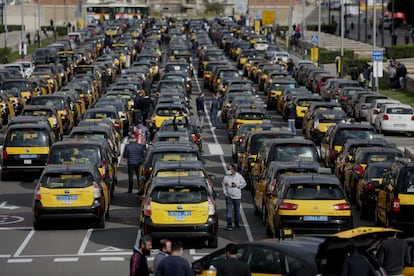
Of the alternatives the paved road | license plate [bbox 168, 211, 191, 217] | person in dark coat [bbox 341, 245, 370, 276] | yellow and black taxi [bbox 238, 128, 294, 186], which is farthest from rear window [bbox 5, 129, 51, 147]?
person in dark coat [bbox 341, 245, 370, 276]

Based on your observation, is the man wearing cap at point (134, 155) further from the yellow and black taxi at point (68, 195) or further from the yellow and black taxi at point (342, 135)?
the yellow and black taxi at point (342, 135)

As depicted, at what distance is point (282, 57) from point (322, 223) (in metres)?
58.7

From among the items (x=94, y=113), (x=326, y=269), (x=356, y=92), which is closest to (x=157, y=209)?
(x=326, y=269)

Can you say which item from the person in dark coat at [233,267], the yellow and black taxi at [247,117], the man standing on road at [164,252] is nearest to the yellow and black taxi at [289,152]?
the yellow and black taxi at [247,117]

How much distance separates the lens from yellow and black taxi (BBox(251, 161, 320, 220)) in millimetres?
27719

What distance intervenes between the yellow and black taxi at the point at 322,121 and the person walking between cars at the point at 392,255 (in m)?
25.4

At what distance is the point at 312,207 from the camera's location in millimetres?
25266

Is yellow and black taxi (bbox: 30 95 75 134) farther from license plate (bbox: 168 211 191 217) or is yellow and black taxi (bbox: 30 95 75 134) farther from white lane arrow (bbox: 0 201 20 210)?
license plate (bbox: 168 211 191 217)

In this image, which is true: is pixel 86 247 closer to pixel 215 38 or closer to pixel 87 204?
pixel 87 204

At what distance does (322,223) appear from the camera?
2525 centimetres

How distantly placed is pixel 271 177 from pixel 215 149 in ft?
53.6

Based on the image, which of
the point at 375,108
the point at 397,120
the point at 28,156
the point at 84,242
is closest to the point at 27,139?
the point at 28,156

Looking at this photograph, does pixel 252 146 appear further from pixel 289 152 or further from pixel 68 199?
pixel 68 199

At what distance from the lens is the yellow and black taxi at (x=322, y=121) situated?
43.4m
